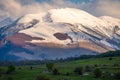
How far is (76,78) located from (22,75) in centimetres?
3291

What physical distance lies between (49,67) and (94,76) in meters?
44.9

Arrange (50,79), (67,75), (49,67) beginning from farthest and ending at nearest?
(49,67) → (67,75) → (50,79)

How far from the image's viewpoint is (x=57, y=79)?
506 ft

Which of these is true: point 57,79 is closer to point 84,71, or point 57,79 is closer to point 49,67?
point 84,71

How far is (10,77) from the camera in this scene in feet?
563

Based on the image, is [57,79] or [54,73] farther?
[54,73]

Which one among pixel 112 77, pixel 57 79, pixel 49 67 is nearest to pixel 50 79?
pixel 57 79

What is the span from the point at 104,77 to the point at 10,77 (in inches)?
1827

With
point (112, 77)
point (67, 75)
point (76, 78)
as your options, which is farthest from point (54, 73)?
point (112, 77)

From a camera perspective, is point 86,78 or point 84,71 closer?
point 86,78

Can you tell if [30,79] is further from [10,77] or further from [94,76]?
[94,76]

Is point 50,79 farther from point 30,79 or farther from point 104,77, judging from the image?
point 104,77

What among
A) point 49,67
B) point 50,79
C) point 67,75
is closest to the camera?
point 50,79

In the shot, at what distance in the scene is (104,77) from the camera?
514 ft
